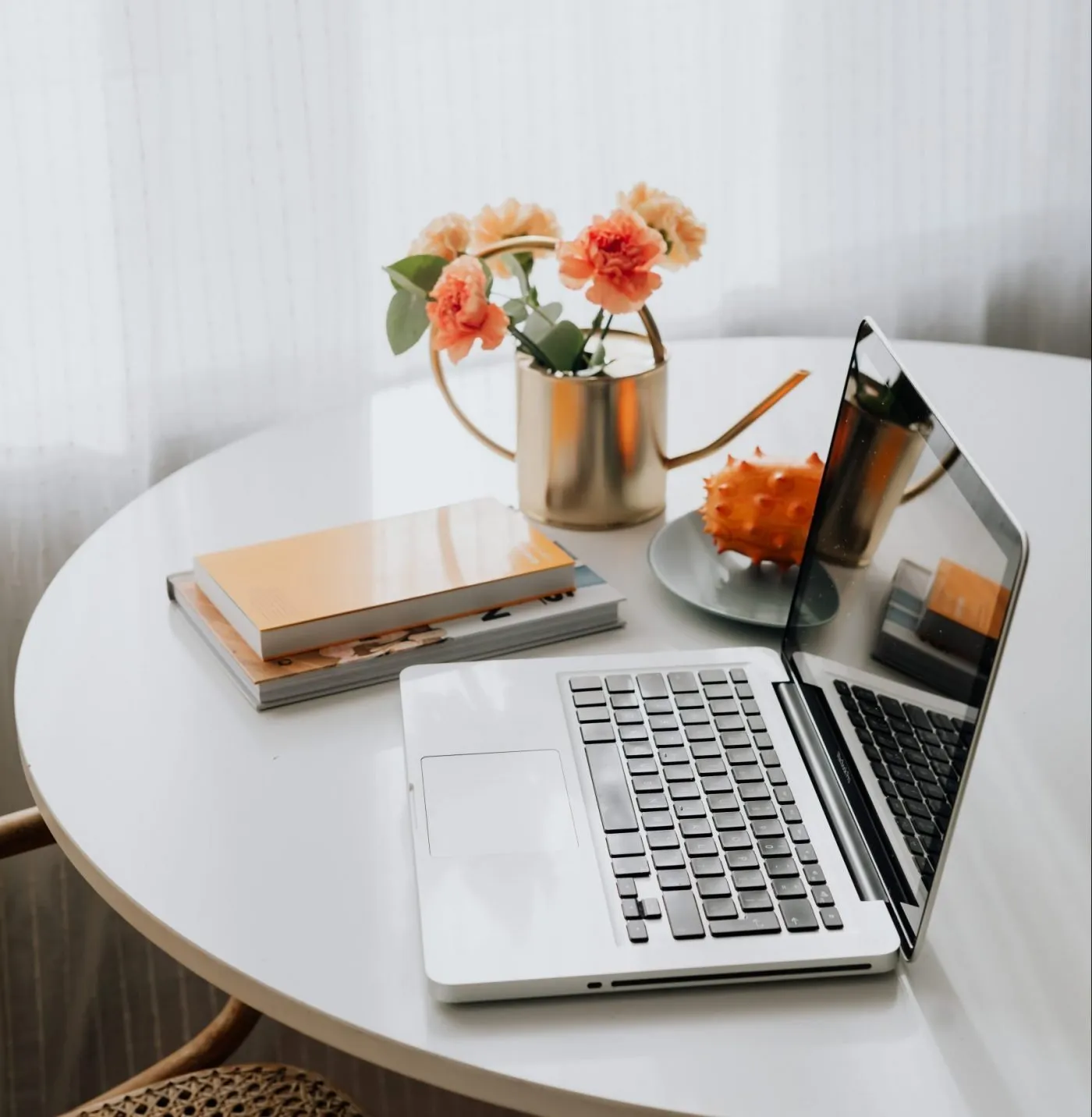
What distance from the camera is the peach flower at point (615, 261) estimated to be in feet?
3.33

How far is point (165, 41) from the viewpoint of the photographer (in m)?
1.37

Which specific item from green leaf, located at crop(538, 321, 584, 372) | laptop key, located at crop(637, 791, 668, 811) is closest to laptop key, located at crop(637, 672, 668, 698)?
laptop key, located at crop(637, 791, 668, 811)

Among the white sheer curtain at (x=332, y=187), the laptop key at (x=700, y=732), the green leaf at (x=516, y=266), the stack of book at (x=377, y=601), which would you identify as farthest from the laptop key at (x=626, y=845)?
the white sheer curtain at (x=332, y=187)

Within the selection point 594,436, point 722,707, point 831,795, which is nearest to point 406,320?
point 594,436

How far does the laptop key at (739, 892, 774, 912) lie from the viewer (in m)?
0.70

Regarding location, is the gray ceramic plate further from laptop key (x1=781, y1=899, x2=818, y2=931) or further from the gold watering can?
laptop key (x1=781, y1=899, x2=818, y2=931)

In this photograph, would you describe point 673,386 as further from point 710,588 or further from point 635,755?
point 635,755

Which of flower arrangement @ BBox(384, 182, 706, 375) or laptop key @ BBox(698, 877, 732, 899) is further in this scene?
flower arrangement @ BBox(384, 182, 706, 375)

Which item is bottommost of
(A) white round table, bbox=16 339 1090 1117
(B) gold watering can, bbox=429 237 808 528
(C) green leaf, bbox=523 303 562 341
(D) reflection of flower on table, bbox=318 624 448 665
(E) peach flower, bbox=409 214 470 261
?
(A) white round table, bbox=16 339 1090 1117

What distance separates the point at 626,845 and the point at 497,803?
8 cm

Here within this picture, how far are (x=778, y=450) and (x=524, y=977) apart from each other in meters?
0.73

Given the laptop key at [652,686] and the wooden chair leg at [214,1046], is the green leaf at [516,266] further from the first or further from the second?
the wooden chair leg at [214,1046]

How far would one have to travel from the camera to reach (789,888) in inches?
28.3

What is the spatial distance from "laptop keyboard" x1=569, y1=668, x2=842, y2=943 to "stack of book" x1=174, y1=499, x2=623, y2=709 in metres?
0.10
